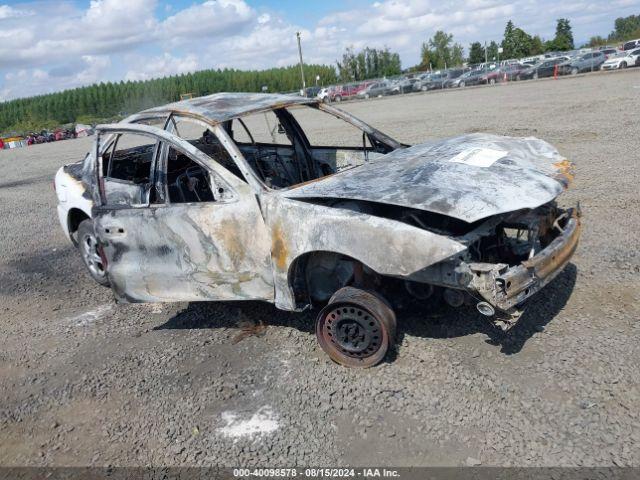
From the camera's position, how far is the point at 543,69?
119 ft

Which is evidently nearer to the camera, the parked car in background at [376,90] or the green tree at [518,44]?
the parked car in background at [376,90]

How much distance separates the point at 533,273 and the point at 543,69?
3768cm

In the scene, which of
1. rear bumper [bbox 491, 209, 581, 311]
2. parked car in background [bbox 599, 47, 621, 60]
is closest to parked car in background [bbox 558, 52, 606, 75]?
parked car in background [bbox 599, 47, 621, 60]

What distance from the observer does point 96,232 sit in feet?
14.4

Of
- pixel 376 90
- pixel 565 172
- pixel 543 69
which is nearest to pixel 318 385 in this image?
pixel 565 172

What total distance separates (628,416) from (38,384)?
402cm

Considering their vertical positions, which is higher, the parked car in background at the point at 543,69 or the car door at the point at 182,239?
the parked car in background at the point at 543,69

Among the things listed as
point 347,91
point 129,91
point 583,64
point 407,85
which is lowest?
point 583,64

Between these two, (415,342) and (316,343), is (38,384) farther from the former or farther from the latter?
(415,342)

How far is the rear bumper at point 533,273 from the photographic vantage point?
10.2 feet

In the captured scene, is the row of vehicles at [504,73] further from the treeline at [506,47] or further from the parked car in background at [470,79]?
the treeline at [506,47]

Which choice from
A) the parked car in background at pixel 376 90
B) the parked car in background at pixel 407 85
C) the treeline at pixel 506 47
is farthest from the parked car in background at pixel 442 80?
the treeline at pixel 506 47

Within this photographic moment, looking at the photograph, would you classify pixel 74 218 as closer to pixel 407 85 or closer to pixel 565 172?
pixel 565 172

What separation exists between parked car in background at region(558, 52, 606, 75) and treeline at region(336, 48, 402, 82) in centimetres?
4190
